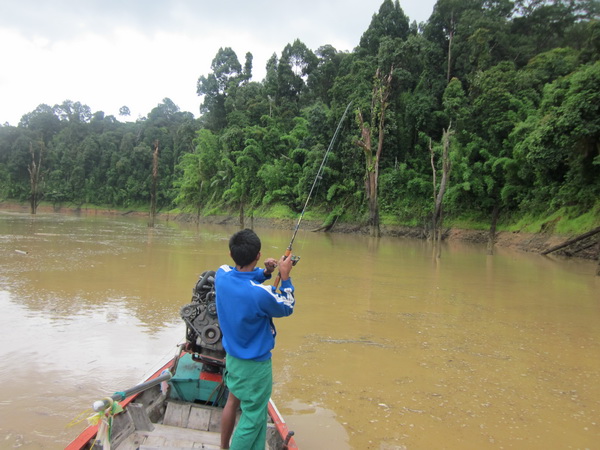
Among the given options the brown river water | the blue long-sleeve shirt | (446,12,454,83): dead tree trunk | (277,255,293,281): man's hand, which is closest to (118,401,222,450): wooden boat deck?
the brown river water

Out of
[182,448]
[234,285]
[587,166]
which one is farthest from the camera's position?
[587,166]

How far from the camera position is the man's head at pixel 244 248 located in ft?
8.60

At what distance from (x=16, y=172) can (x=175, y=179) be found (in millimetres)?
24215

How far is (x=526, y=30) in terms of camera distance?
32062mm

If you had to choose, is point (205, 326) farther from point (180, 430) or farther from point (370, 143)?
point (370, 143)

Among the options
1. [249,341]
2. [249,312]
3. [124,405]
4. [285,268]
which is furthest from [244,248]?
[124,405]

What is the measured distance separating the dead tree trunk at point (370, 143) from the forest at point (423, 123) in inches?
4.5

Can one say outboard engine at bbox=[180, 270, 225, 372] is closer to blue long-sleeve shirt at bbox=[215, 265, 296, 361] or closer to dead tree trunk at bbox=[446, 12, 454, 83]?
blue long-sleeve shirt at bbox=[215, 265, 296, 361]

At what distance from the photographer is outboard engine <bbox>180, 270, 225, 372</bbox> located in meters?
3.18

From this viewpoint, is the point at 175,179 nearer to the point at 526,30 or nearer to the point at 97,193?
the point at 97,193

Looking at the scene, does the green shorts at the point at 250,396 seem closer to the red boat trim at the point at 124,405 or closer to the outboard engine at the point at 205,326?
the red boat trim at the point at 124,405

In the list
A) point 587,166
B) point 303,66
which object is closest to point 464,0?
point 303,66

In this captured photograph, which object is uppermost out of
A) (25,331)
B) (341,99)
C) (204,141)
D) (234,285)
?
(341,99)

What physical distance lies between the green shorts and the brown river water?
100cm
